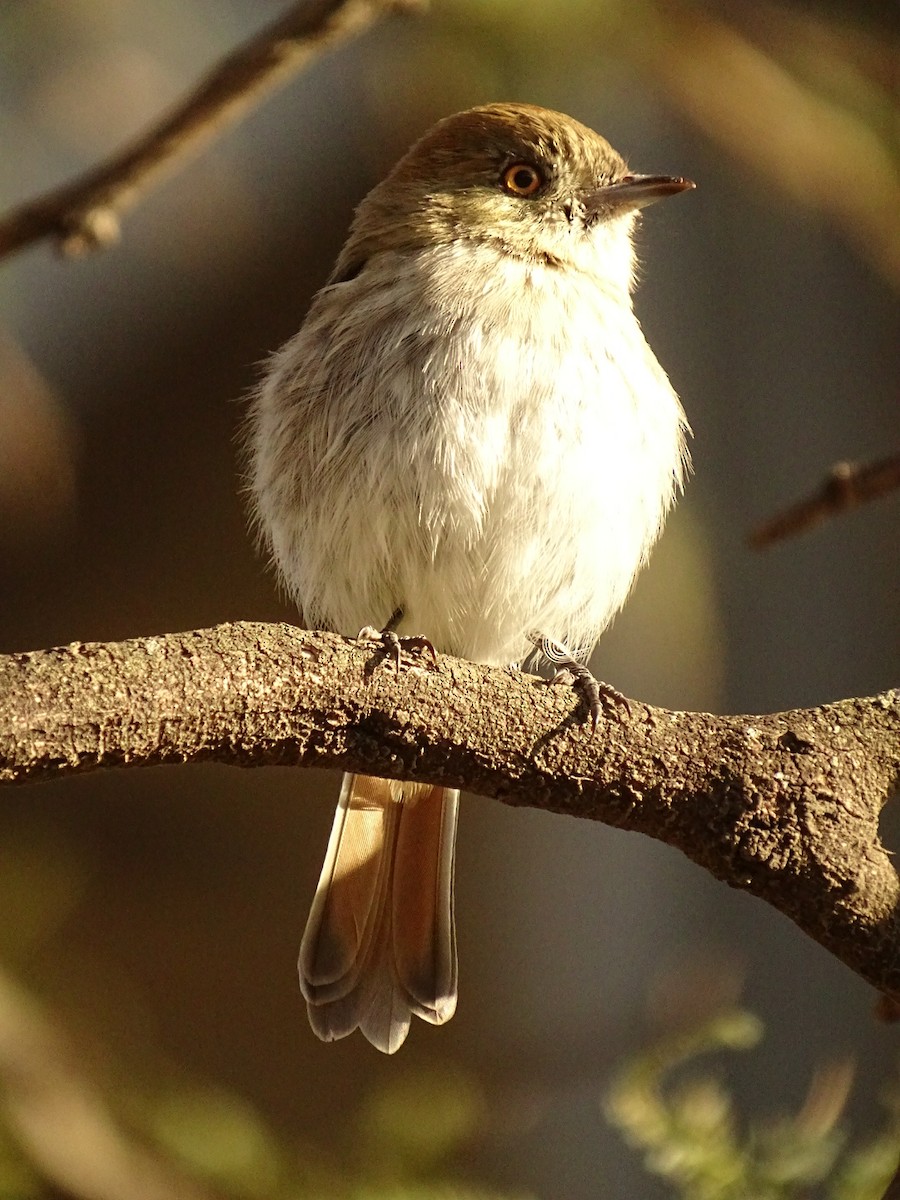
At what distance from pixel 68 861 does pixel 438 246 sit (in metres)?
1.27

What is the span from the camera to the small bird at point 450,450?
7.32 feet

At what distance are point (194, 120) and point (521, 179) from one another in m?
0.82

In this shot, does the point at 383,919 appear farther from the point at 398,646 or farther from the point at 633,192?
the point at 633,192

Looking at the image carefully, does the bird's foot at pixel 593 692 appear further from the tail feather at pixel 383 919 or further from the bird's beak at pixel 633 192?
the bird's beak at pixel 633 192

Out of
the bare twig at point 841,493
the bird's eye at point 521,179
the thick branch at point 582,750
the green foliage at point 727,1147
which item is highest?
the bird's eye at point 521,179

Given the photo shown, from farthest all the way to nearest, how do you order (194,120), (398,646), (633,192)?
(633,192)
(194,120)
(398,646)

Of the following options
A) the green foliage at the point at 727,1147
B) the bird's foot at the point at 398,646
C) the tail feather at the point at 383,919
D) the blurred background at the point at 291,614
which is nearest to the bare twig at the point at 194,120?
the bird's foot at the point at 398,646

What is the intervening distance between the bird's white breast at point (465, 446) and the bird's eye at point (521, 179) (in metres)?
0.15

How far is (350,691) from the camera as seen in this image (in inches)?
58.9

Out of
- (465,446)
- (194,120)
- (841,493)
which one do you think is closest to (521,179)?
(465,446)

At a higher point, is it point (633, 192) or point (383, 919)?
point (633, 192)

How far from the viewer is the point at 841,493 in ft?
5.28

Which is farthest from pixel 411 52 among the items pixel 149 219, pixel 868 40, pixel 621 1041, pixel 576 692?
pixel 621 1041

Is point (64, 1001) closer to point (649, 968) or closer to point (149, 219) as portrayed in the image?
point (649, 968)
